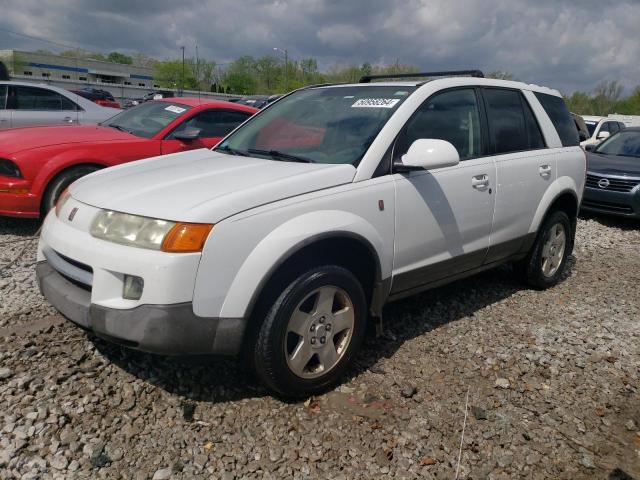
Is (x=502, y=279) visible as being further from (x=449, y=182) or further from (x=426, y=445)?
(x=426, y=445)

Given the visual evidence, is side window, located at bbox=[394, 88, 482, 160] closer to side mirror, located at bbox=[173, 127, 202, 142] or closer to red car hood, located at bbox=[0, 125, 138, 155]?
side mirror, located at bbox=[173, 127, 202, 142]

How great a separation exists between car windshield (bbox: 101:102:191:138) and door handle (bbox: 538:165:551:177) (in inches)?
158

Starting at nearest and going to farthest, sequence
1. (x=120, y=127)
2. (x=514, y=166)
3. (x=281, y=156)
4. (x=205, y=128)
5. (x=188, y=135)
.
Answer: (x=281, y=156)
(x=514, y=166)
(x=188, y=135)
(x=205, y=128)
(x=120, y=127)

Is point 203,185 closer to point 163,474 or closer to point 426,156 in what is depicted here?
point 426,156

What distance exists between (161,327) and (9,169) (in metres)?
3.85

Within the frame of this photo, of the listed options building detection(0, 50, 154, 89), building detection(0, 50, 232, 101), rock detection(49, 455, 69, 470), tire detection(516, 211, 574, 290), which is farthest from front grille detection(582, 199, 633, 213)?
building detection(0, 50, 154, 89)

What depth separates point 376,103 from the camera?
136 inches

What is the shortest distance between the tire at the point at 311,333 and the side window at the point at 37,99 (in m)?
7.31

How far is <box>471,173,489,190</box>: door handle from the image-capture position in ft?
12.1

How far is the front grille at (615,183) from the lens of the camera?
7.92m

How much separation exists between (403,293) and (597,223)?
6250mm

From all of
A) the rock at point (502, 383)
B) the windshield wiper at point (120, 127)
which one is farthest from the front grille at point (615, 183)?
the windshield wiper at point (120, 127)

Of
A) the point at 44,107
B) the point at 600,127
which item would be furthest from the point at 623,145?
the point at 44,107

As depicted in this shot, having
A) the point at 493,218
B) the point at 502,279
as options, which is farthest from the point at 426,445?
the point at 502,279
